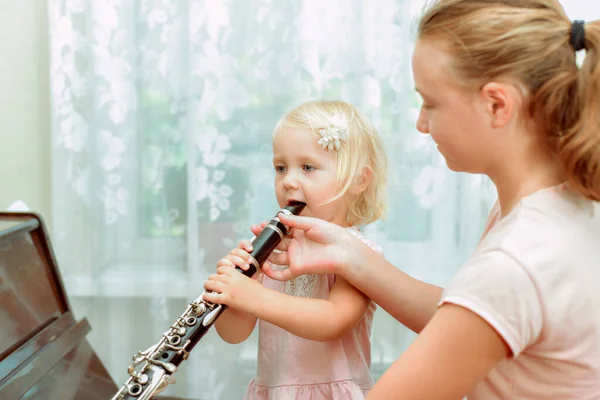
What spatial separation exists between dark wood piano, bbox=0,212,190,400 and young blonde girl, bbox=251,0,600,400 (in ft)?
2.31

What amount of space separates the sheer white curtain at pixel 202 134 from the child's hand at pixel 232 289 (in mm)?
883

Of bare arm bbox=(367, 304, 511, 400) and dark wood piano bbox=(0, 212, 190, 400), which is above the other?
bare arm bbox=(367, 304, 511, 400)

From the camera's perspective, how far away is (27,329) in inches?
49.4

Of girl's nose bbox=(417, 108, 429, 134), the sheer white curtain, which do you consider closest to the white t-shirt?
girl's nose bbox=(417, 108, 429, 134)

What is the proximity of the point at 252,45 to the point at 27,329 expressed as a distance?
1.09 m

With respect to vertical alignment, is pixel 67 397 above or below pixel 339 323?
below

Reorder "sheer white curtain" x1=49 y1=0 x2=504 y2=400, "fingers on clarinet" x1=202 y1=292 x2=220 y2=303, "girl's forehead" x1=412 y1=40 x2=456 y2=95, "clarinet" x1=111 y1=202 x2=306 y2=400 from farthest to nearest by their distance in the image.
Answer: "sheer white curtain" x1=49 y1=0 x2=504 y2=400, "fingers on clarinet" x1=202 y1=292 x2=220 y2=303, "clarinet" x1=111 y1=202 x2=306 y2=400, "girl's forehead" x1=412 y1=40 x2=456 y2=95

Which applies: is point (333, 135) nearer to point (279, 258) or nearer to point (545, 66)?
point (279, 258)

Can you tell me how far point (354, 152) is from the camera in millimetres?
1280

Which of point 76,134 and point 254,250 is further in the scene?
point 76,134

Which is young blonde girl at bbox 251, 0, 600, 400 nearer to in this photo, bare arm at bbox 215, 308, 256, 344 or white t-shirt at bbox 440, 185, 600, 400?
white t-shirt at bbox 440, 185, 600, 400

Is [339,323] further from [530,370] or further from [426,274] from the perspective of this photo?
[426,274]

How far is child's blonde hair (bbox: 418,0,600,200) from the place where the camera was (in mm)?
808

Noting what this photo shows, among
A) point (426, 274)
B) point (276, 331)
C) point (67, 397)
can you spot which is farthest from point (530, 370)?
point (426, 274)
